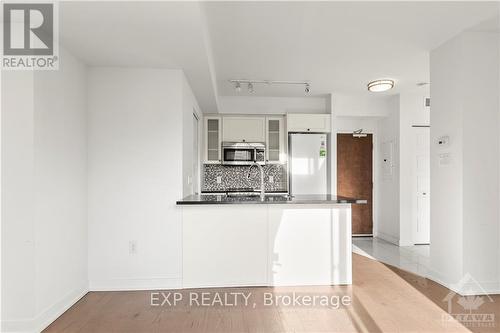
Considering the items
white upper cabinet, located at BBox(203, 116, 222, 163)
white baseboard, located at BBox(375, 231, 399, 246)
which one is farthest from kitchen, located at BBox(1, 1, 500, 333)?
white upper cabinet, located at BBox(203, 116, 222, 163)

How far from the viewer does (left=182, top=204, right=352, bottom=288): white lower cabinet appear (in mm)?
3104

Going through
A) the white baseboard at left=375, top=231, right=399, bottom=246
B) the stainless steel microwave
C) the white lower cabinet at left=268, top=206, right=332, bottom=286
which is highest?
the stainless steel microwave

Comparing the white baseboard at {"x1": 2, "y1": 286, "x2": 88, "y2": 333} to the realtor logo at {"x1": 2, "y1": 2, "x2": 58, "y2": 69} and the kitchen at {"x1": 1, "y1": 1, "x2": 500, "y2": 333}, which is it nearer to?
the kitchen at {"x1": 1, "y1": 1, "x2": 500, "y2": 333}

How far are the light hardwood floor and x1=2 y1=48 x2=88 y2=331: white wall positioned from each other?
0.91 ft

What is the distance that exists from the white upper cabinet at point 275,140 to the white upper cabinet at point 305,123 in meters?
0.25

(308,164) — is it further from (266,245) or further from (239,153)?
(266,245)

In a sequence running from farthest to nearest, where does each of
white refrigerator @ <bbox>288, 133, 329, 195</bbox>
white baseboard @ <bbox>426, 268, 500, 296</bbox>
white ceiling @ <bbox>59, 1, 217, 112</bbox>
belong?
white refrigerator @ <bbox>288, 133, 329, 195</bbox> → white baseboard @ <bbox>426, 268, 500, 296</bbox> → white ceiling @ <bbox>59, 1, 217, 112</bbox>

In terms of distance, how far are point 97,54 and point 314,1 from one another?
78.9 inches

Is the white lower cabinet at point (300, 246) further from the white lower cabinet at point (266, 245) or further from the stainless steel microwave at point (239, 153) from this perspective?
the stainless steel microwave at point (239, 153)

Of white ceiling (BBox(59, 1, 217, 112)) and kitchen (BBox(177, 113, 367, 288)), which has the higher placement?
white ceiling (BBox(59, 1, 217, 112))

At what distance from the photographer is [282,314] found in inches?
99.8

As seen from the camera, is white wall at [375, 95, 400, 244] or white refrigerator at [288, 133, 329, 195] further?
white wall at [375, 95, 400, 244]

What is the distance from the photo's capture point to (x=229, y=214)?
3.12 metres

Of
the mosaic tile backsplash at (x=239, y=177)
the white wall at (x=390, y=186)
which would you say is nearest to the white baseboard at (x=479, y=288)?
the white wall at (x=390, y=186)
